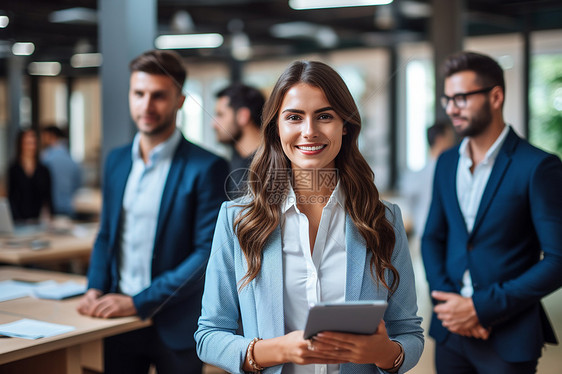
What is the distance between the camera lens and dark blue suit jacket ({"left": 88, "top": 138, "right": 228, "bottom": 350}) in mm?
2170

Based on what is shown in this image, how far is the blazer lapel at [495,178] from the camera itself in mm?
2080

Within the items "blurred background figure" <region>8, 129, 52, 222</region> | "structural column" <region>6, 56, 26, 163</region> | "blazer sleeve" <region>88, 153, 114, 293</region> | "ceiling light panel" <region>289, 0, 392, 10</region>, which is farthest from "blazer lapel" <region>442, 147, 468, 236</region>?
"structural column" <region>6, 56, 26, 163</region>

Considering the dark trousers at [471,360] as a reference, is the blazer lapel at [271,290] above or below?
above

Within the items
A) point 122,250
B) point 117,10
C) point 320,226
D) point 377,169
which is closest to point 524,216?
point 377,169

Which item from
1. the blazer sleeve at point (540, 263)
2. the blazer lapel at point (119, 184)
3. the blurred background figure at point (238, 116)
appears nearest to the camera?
the blazer sleeve at point (540, 263)

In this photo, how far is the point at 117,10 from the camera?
3.13 m

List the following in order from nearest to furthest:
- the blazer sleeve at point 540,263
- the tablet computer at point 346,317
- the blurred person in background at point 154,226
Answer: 1. the tablet computer at point 346,317
2. the blazer sleeve at point 540,263
3. the blurred person in background at point 154,226

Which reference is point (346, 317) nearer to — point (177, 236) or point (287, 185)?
point (287, 185)

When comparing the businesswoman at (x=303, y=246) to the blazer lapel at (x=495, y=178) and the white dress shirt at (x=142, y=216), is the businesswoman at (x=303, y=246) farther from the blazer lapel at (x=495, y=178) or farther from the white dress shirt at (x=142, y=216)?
the white dress shirt at (x=142, y=216)

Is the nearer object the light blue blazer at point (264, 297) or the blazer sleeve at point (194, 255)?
the light blue blazer at point (264, 297)

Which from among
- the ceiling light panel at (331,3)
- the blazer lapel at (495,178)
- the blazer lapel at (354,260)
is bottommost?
the blazer lapel at (354,260)

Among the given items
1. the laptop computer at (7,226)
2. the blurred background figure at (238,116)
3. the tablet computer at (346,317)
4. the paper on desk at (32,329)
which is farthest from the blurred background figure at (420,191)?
the laptop computer at (7,226)

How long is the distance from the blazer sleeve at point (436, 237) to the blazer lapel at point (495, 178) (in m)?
0.20

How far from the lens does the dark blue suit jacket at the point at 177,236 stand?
2170 millimetres
